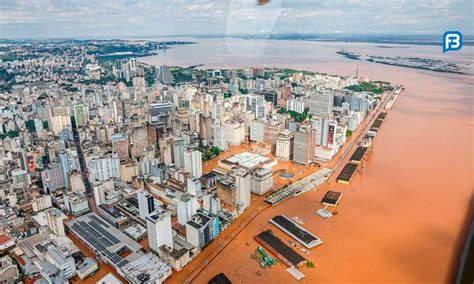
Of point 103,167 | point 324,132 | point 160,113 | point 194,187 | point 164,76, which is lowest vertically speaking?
point 194,187

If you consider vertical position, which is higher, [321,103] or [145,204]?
[321,103]

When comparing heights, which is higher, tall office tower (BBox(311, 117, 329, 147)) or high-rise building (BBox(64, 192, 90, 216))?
tall office tower (BBox(311, 117, 329, 147))

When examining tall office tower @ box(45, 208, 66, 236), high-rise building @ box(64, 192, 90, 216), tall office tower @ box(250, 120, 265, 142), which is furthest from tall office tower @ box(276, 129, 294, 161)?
tall office tower @ box(45, 208, 66, 236)

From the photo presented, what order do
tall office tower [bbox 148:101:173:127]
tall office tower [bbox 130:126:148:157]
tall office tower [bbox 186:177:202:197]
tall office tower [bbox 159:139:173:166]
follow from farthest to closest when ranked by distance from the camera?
tall office tower [bbox 148:101:173:127] → tall office tower [bbox 130:126:148:157] → tall office tower [bbox 159:139:173:166] → tall office tower [bbox 186:177:202:197]

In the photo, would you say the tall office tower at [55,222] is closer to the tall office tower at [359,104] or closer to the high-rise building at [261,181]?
the high-rise building at [261,181]

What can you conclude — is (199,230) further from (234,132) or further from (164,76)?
(164,76)

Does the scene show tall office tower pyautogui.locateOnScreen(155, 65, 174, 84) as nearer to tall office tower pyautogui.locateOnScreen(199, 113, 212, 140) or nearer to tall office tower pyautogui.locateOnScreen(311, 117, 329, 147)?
tall office tower pyautogui.locateOnScreen(199, 113, 212, 140)

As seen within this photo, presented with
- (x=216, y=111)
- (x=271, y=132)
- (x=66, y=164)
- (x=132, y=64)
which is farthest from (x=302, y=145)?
(x=132, y=64)
